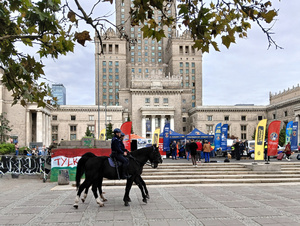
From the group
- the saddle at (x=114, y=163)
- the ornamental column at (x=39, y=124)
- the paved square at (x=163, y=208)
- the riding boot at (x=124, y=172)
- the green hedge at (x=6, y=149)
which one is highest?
the ornamental column at (x=39, y=124)

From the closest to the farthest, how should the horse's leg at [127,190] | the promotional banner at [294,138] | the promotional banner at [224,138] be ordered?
the horse's leg at [127,190]
the promotional banner at [294,138]
the promotional banner at [224,138]

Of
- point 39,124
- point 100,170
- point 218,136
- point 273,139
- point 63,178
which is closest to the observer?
point 100,170

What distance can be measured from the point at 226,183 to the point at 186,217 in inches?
318

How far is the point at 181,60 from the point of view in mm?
104188

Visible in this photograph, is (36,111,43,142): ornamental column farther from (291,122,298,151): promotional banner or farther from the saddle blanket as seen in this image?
the saddle blanket

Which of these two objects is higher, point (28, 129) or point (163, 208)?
point (28, 129)

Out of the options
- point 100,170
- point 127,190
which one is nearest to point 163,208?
point 127,190

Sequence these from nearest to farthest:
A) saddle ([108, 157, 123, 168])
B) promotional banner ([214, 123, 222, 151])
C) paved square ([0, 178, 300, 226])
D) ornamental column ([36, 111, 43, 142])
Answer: paved square ([0, 178, 300, 226]), saddle ([108, 157, 123, 168]), promotional banner ([214, 123, 222, 151]), ornamental column ([36, 111, 43, 142])

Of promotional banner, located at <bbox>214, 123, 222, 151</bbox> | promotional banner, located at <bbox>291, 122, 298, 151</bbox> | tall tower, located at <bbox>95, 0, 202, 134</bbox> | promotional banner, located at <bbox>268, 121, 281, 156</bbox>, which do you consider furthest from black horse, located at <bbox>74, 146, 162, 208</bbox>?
tall tower, located at <bbox>95, 0, 202, 134</bbox>

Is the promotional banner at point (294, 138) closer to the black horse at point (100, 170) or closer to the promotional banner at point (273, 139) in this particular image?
the promotional banner at point (273, 139)

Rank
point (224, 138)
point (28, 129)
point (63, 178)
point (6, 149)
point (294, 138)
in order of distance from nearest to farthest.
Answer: point (63, 178), point (294, 138), point (224, 138), point (6, 149), point (28, 129)

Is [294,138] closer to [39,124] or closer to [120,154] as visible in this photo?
[120,154]

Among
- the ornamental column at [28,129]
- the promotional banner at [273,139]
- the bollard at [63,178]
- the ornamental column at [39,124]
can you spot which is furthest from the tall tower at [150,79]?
the bollard at [63,178]

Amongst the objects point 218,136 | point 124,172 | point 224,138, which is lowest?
point 124,172
